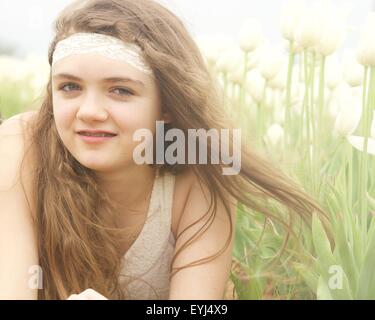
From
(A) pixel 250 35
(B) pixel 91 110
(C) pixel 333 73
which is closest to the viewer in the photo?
(B) pixel 91 110

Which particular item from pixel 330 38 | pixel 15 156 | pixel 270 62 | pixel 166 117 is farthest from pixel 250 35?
pixel 15 156

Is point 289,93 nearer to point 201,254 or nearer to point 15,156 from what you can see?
point 201,254

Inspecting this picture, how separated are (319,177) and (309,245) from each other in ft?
0.53

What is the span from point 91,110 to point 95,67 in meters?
0.09

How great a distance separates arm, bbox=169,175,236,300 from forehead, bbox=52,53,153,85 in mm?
308

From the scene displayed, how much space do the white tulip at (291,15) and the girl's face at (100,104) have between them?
354 mm

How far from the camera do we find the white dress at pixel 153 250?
63.6 inches

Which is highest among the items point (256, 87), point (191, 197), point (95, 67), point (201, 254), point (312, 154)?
point (256, 87)

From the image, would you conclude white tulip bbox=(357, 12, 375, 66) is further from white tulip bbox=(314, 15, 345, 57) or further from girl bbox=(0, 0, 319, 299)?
girl bbox=(0, 0, 319, 299)

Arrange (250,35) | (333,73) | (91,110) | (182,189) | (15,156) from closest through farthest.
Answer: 1. (91,110)
2. (15,156)
3. (182,189)
4. (250,35)
5. (333,73)

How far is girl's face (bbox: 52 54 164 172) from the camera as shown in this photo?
4.61ft

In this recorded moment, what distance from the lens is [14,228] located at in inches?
57.5

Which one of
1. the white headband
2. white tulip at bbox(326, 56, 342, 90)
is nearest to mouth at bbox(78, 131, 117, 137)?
the white headband

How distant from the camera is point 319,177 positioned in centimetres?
167
